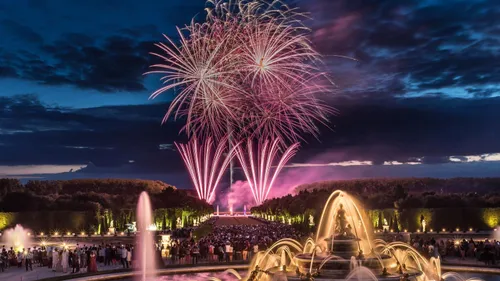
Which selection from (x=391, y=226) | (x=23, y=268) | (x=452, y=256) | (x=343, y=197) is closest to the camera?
(x=343, y=197)

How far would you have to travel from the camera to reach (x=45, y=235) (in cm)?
7094

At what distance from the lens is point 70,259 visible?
115ft

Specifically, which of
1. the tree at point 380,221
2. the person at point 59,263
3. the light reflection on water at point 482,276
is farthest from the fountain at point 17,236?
the light reflection on water at point 482,276

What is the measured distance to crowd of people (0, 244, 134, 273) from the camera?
110ft

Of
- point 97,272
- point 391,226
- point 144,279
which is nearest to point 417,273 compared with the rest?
point 144,279

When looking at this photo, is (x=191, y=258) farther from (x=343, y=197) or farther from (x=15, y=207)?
(x=15, y=207)

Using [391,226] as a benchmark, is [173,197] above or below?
above

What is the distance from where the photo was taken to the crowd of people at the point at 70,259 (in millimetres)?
33531

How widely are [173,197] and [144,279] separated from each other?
9291cm

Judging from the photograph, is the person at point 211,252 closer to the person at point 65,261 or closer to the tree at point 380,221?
the person at point 65,261

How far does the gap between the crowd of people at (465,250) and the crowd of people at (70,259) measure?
19854mm

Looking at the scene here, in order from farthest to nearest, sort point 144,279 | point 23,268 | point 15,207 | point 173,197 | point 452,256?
point 173,197, point 15,207, point 452,256, point 23,268, point 144,279

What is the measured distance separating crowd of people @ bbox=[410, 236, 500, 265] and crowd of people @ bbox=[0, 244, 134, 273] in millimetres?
19854

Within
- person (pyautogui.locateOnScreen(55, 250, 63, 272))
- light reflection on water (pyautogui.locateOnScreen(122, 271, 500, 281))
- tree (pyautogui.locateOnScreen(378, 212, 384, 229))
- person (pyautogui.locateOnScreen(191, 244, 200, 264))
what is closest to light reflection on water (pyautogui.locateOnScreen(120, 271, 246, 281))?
light reflection on water (pyautogui.locateOnScreen(122, 271, 500, 281))
